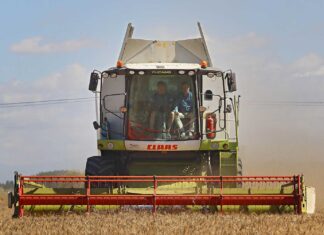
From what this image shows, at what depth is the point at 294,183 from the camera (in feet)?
35.2

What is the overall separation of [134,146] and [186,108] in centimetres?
98

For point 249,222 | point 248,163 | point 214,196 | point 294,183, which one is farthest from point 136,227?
point 248,163

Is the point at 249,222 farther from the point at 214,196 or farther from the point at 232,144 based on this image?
the point at 232,144

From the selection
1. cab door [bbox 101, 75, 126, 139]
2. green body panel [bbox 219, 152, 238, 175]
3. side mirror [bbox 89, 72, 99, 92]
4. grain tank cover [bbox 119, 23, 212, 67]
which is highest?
grain tank cover [bbox 119, 23, 212, 67]

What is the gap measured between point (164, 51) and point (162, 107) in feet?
5.96

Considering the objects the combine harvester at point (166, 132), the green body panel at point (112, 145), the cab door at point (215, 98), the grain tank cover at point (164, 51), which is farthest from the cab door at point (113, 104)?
the cab door at point (215, 98)

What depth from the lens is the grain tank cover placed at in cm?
1366

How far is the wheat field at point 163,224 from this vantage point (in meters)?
8.22

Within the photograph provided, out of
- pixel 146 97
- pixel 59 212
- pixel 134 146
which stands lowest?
pixel 59 212

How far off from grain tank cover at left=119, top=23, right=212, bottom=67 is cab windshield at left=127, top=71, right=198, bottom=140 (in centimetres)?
131

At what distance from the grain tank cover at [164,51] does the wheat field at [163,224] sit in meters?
3.85

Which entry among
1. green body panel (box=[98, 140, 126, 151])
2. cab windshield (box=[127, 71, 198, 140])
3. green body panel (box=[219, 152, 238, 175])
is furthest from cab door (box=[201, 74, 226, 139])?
green body panel (box=[98, 140, 126, 151])

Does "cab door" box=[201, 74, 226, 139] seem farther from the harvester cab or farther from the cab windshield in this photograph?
the cab windshield

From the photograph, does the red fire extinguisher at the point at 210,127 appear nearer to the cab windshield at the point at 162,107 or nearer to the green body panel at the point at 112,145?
the cab windshield at the point at 162,107
